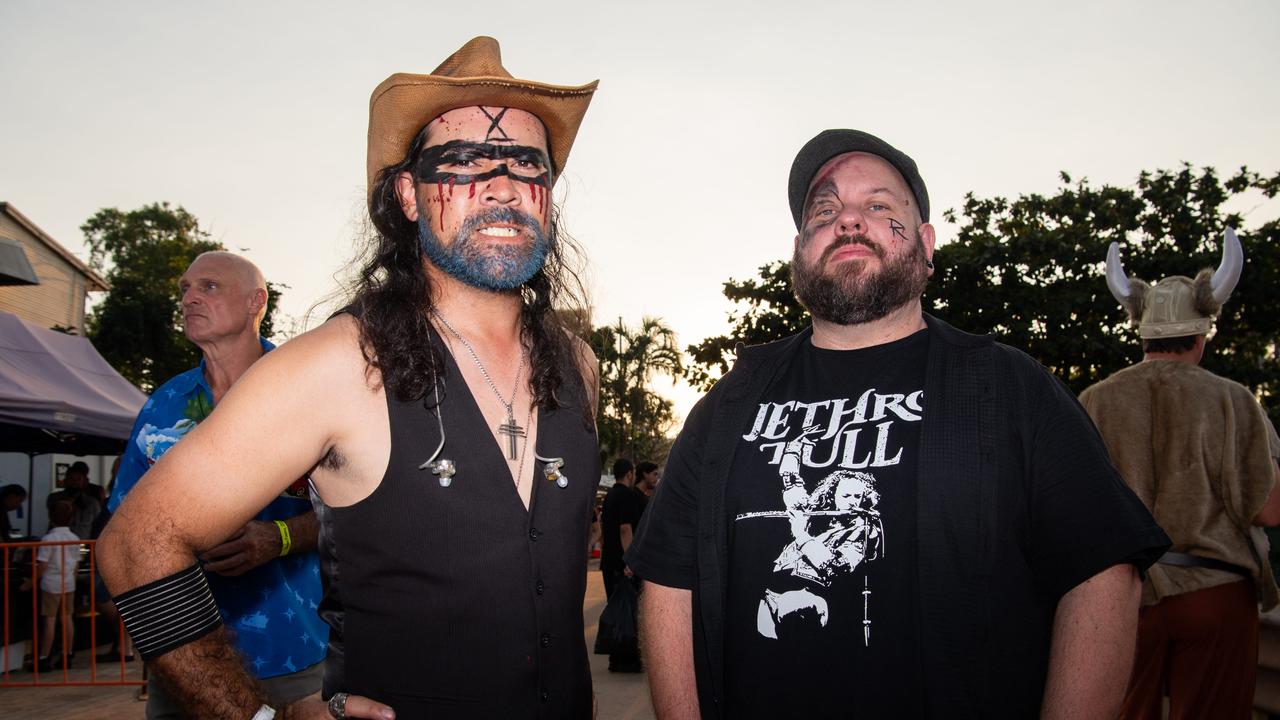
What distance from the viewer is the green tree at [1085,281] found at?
53.7 feet

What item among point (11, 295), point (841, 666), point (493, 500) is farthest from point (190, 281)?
point (11, 295)

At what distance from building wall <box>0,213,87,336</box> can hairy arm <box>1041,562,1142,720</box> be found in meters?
27.6

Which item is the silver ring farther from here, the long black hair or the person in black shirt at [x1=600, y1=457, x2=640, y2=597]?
the person in black shirt at [x1=600, y1=457, x2=640, y2=597]

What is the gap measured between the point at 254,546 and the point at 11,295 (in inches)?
1052

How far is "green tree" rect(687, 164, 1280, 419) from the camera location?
16359mm

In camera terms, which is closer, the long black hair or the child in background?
the long black hair

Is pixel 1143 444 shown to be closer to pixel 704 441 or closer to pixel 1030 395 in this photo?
pixel 1030 395

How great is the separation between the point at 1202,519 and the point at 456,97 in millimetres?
3843

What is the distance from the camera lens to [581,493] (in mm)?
2238

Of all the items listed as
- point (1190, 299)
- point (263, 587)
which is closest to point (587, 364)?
point (263, 587)

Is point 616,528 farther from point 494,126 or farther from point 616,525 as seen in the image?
point 494,126

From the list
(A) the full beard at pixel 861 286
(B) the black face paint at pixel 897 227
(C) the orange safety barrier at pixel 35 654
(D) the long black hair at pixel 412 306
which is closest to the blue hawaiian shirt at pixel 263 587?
(D) the long black hair at pixel 412 306

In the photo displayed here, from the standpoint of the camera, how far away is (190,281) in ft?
11.7

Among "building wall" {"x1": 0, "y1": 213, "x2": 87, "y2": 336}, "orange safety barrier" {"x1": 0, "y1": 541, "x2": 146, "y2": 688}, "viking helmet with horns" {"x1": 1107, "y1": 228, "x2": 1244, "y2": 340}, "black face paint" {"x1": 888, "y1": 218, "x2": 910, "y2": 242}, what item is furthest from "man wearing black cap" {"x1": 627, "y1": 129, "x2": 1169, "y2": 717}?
"building wall" {"x1": 0, "y1": 213, "x2": 87, "y2": 336}
